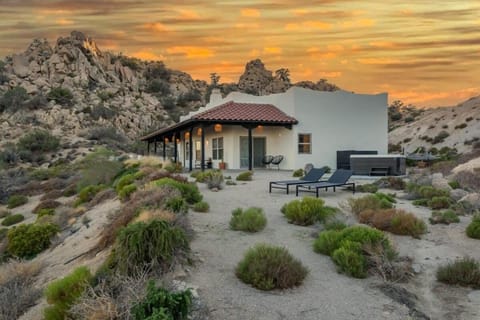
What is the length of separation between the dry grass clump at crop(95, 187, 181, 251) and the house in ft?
44.0

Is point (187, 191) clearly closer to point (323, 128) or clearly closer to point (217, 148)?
point (323, 128)

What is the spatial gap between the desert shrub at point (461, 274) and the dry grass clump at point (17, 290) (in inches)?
272

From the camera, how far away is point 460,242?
9844 mm

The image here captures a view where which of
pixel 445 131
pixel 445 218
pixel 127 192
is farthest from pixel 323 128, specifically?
pixel 445 131

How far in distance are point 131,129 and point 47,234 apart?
45.7 metres

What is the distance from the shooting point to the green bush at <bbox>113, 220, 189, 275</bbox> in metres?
6.82

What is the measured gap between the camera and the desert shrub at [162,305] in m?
5.19

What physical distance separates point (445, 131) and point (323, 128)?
27.4 meters

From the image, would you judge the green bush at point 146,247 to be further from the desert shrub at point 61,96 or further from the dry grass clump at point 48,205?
the desert shrub at point 61,96

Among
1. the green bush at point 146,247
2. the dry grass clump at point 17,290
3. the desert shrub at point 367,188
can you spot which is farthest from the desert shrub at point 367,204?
the dry grass clump at point 17,290

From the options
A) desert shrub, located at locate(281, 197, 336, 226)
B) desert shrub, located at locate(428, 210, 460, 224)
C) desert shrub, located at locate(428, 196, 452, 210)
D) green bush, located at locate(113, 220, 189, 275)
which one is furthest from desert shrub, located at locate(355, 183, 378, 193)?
green bush, located at locate(113, 220, 189, 275)

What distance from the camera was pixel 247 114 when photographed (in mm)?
26078

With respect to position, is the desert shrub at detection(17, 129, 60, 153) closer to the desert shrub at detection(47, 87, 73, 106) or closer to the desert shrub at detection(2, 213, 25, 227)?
the desert shrub at detection(47, 87, 73, 106)

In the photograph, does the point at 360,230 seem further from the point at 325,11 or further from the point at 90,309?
the point at 325,11
